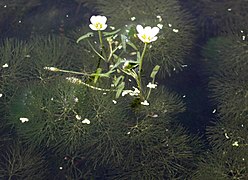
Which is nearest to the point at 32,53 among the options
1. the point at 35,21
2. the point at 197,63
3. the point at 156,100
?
the point at 35,21

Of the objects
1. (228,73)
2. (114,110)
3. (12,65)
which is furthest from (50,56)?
(228,73)

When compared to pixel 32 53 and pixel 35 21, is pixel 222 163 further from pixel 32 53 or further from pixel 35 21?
pixel 35 21

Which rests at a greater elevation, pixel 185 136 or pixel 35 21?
pixel 35 21

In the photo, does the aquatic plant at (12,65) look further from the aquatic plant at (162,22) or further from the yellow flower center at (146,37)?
the yellow flower center at (146,37)

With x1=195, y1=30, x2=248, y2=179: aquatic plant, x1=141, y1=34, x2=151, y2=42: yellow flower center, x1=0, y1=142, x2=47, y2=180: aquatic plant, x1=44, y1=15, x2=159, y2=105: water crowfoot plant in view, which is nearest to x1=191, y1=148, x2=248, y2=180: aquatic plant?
x1=195, y1=30, x2=248, y2=179: aquatic plant

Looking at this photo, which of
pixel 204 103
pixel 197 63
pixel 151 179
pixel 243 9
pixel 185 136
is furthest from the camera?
pixel 243 9

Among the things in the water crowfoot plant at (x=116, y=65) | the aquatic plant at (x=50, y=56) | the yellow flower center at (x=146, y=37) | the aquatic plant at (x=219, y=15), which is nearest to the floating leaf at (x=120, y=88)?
the water crowfoot plant at (x=116, y=65)

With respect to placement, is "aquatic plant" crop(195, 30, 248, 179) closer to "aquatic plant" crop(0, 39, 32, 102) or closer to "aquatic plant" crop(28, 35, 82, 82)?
"aquatic plant" crop(28, 35, 82, 82)
